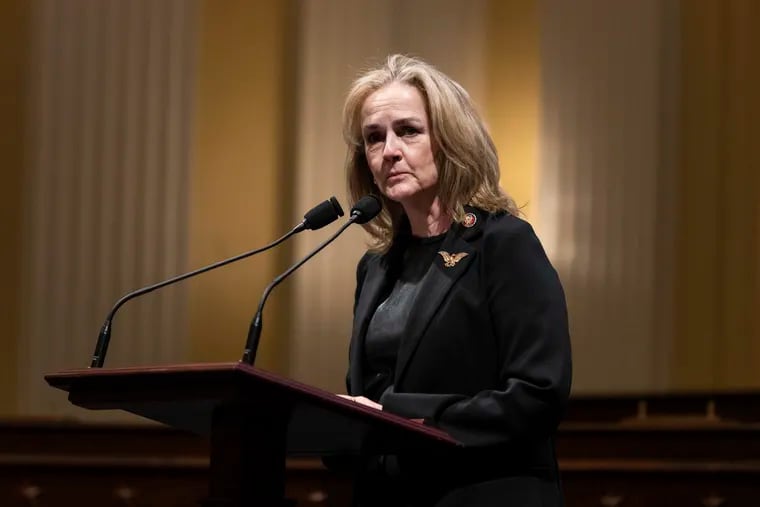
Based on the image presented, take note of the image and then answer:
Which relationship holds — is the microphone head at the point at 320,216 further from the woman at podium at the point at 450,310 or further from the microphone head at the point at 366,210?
the woman at podium at the point at 450,310

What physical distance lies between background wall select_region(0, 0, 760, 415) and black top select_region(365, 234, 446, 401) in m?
2.32

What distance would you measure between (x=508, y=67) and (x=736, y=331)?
4.25 feet

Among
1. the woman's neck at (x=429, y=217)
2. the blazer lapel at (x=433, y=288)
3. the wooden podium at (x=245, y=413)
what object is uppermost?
the woman's neck at (x=429, y=217)

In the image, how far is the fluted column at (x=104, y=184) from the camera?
15.9ft

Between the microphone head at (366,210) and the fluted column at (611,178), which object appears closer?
the microphone head at (366,210)

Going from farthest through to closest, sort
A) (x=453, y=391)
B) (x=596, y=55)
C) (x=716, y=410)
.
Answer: (x=596, y=55)
(x=716, y=410)
(x=453, y=391)

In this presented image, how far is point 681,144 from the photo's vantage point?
173 inches

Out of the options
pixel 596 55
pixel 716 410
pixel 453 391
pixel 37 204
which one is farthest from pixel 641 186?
pixel 453 391

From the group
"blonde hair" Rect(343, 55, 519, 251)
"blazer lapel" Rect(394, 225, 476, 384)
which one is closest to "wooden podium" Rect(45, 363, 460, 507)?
"blazer lapel" Rect(394, 225, 476, 384)

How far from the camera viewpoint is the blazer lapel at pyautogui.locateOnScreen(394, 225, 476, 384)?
1.94 m

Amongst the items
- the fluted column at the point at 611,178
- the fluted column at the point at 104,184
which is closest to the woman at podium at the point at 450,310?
the fluted column at the point at 611,178

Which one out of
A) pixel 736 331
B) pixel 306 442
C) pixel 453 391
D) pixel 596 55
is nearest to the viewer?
pixel 306 442

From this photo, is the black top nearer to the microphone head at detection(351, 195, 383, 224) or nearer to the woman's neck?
the woman's neck

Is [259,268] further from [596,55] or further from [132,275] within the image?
[596,55]
